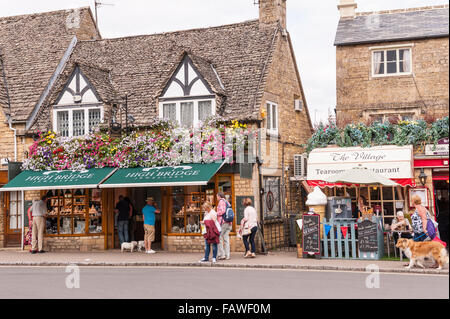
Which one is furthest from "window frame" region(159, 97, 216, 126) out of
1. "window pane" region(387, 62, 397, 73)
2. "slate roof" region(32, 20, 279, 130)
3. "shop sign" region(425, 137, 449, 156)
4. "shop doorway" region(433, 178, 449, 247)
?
"shop doorway" region(433, 178, 449, 247)

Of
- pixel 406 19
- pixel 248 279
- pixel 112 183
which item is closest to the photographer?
pixel 248 279

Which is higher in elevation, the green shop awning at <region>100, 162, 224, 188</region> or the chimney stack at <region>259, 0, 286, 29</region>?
the chimney stack at <region>259, 0, 286, 29</region>

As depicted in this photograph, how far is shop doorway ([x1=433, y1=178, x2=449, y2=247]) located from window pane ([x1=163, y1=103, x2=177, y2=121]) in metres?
9.04

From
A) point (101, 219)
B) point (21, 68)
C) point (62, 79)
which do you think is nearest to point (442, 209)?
point (101, 219)

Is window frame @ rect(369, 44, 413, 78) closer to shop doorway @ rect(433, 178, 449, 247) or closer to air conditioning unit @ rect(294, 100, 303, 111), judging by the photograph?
air conditioning unit @ rect(294, 100, 303, 111)

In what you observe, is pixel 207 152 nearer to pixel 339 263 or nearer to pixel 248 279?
pixel 339 263

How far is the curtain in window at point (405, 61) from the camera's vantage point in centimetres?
2416

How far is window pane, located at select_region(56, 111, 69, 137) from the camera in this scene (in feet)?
74.9

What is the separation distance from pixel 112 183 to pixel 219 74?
18.7 feet

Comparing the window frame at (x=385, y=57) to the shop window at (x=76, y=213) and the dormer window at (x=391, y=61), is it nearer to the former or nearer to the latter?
the dormer window at (x=391, y=61)

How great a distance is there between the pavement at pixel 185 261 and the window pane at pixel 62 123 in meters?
4.44

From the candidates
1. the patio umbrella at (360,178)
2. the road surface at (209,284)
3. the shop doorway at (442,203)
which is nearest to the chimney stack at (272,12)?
the patio umbrella at (360,178)

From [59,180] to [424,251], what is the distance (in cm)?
1203

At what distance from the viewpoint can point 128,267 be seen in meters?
16.8
